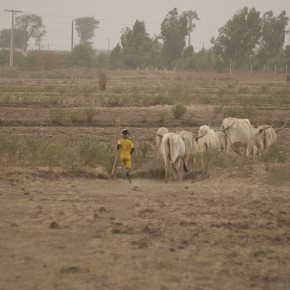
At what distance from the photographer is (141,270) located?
6.40 metres

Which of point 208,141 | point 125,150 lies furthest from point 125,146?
point 208,141

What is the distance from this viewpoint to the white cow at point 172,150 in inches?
492

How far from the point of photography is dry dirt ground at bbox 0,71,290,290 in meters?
6.21

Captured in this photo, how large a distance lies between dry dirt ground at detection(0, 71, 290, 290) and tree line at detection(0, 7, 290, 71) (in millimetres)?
59748

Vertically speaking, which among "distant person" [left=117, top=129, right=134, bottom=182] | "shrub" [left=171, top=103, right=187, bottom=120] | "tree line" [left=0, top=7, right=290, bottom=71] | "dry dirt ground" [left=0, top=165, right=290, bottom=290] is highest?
"tree line" [left=0, top=7, right=290, bottom=71]

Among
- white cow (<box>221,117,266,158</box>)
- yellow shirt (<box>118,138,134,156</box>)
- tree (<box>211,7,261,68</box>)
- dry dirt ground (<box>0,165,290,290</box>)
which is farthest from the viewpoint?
tree (<box>211,7,261,68</box>)

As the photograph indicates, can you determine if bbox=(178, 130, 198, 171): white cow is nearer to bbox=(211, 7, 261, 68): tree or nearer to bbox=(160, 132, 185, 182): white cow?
bbox=(160, 132, 185, 182): white cow

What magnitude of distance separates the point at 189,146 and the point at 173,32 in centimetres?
6512

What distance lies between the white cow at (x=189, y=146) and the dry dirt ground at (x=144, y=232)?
1398mm

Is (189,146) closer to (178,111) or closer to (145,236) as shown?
(145,236)

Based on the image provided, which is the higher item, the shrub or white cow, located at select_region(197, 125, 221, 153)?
the shrub

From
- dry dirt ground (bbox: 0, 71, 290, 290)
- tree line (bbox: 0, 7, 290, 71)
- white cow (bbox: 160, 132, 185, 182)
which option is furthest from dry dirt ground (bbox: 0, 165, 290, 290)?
tree line (bbox: 0, 7, 290, 71)

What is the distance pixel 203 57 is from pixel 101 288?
73508 millimetres

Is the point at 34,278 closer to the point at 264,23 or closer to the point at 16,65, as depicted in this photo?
the point at 16,65
